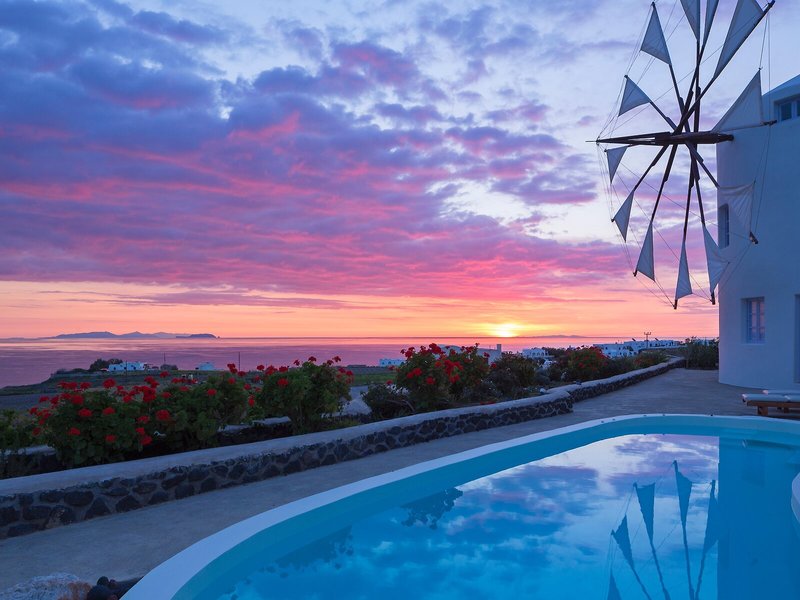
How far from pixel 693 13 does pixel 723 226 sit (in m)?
6.59

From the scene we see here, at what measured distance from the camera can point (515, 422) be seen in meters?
11.8

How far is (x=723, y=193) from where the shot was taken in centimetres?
1616

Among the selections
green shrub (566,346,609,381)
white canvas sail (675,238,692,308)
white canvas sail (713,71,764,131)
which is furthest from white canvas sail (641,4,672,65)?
green shrub (566,346,609,381)

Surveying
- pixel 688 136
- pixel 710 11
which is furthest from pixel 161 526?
pixel 710 11

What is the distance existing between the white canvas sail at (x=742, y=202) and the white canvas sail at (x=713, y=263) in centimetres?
91

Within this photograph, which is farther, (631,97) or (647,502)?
(631,97)

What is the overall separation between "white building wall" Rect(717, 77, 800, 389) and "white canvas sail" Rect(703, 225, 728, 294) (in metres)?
1.26

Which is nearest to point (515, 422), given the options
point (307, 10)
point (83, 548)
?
point (83, 548)

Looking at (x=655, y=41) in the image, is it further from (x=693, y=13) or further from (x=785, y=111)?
(x=785, y=111)

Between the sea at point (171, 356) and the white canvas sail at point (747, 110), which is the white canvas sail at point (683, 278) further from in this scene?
the sea at point (171, 356)

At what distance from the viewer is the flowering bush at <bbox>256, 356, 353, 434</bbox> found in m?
8.41

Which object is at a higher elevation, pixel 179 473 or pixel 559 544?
pixel 179 473

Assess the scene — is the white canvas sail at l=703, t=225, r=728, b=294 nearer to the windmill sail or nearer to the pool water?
the pool water

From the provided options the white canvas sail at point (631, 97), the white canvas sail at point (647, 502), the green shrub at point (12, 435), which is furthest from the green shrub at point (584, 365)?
the green shrub at point (12, 435)
